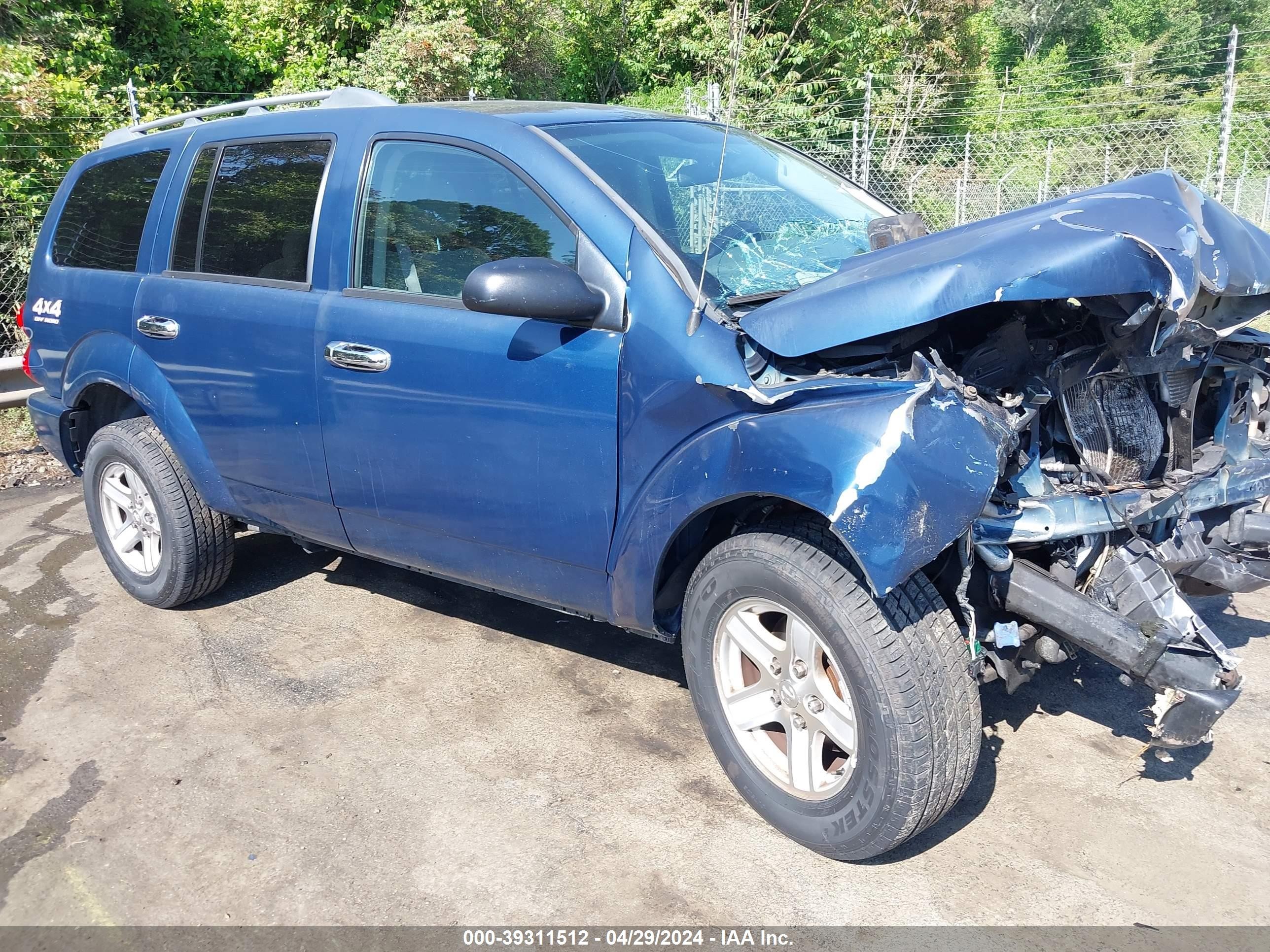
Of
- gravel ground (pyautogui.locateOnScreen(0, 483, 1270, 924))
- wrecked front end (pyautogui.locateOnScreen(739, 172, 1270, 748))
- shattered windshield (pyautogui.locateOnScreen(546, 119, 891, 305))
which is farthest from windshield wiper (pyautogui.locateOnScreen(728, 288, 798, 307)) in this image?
gravel ground (pyautogui.locateOnScreen(0, 483, 1270, 924))

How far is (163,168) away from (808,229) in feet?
8.73

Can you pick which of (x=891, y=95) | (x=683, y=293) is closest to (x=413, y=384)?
(x=683, y=293)

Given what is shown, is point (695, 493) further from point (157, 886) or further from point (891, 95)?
point (891, 95)

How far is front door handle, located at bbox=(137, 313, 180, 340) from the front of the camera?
4.05 meters

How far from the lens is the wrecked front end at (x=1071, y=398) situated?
2426 millimetres

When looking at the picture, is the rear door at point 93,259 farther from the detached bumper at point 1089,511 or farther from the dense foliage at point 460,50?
the dense foliage at point 460,50

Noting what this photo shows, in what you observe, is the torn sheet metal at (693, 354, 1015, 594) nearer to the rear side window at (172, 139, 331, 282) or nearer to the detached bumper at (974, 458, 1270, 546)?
the detached bumper at (974, 458, 1270, 546)

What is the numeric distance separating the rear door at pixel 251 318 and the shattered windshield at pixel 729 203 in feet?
3.54

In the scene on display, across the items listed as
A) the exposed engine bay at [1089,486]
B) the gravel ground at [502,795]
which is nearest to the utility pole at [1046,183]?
the gravel ground at [502,795]

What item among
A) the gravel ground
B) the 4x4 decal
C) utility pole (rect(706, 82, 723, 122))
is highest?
utility pole (rect(706, 82, 723, 122))

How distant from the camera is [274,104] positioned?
463 centimetres

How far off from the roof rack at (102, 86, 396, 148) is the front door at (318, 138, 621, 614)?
542 millimetres

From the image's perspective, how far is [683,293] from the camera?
9.33ft

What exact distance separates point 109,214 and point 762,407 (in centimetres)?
332
